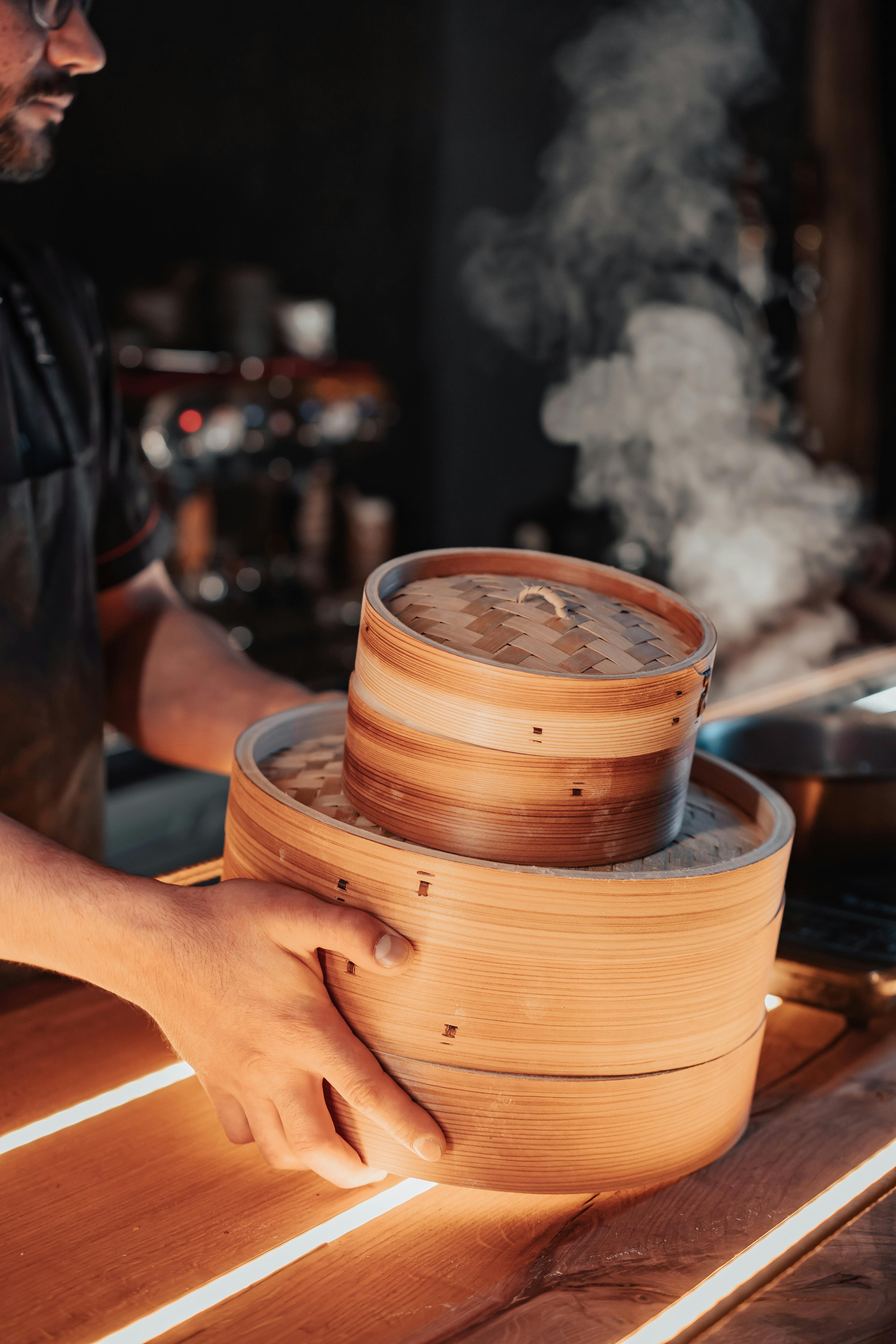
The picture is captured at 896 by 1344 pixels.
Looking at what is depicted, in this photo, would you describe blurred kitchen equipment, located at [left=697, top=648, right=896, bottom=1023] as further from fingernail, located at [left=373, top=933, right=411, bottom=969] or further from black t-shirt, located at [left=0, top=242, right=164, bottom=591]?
black t-shirt, located at [left=0, top=242, right=164, bottom=591]

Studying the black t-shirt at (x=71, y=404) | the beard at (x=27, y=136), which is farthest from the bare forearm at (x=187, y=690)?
the beard at (x=27, y=136)

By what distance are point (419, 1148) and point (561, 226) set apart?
385 centimetres

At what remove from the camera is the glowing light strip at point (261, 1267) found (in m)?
0.78

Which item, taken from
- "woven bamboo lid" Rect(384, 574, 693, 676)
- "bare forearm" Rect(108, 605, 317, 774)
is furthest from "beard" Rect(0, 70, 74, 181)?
"woven bamboo lid" Rect(384, 574, 693, 676)

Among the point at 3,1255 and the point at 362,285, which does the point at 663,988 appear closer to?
the point at 3,1255

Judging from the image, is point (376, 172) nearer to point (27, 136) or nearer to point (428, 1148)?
point (27, 136)

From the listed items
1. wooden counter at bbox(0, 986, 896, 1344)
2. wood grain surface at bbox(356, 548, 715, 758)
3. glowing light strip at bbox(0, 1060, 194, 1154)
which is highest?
wood grain surface at bbox(356, 548, 715, 758)

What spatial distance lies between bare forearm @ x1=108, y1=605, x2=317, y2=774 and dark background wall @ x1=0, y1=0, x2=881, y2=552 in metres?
2.19

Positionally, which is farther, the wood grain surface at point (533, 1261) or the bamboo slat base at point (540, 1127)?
the bamboo slat base at point (540, 1127)

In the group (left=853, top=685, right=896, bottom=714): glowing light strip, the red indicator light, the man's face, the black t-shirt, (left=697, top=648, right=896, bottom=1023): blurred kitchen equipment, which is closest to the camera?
(left=697, top=648, right=896, bottom=1023): blurred kitchen equipment

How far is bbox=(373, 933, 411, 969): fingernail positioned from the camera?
34.6 inches

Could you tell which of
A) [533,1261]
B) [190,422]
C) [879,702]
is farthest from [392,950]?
[190,422]

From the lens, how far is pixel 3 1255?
85cm

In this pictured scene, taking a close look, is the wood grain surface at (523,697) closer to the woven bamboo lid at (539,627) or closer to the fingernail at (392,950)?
the woven bamboo lid at (539,627)
